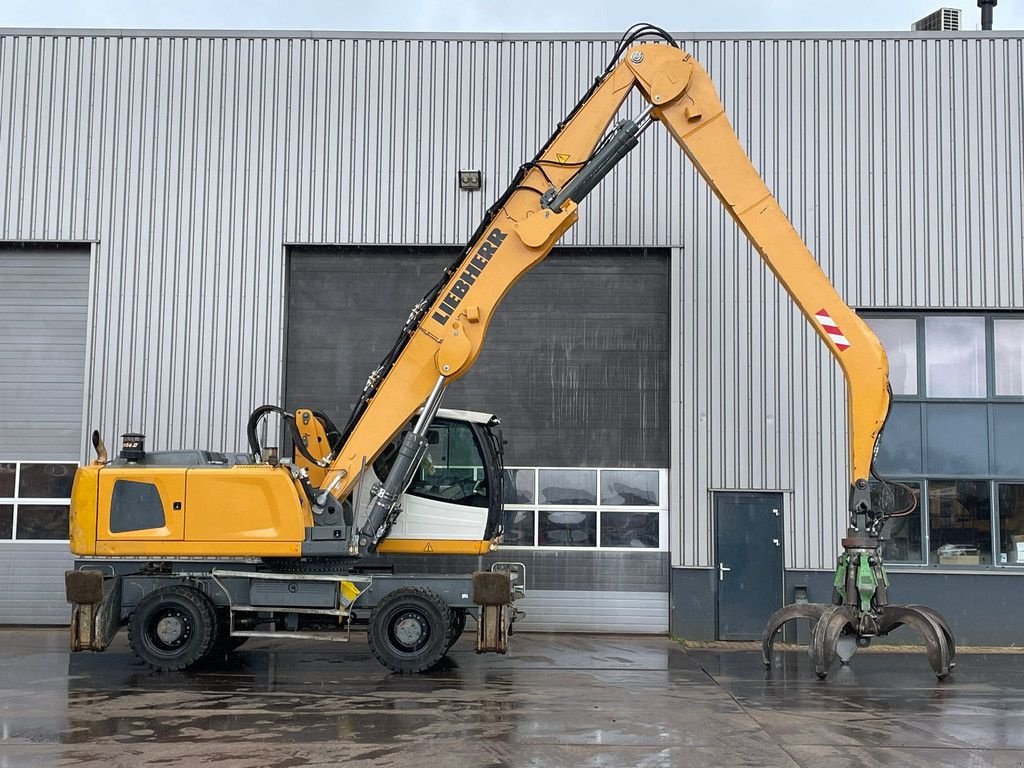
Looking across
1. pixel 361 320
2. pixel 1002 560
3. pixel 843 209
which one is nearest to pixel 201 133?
pixel 361 320

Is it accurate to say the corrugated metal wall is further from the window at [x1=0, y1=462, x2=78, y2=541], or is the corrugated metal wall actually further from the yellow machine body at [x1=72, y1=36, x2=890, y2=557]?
the yellow machine body at [x1=72, y1=36, x2=890, y2=557]

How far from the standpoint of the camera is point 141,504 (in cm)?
1223

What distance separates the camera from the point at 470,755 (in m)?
8.21

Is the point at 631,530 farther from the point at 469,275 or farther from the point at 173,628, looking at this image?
the point at 173,628

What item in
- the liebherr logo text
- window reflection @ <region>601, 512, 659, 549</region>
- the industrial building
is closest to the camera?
the liebherr logo text

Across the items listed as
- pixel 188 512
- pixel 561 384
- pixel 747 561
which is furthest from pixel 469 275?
pixel 747 561

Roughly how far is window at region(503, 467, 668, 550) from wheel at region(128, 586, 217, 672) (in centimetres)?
521

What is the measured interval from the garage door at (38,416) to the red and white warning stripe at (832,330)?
1101cm

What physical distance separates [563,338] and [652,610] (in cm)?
425

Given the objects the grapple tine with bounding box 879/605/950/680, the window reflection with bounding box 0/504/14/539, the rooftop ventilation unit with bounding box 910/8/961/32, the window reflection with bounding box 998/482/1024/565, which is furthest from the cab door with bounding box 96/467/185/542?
the rooftop ventilation unit with bounding box 910/8/961/32

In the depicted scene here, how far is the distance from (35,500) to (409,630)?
741cm

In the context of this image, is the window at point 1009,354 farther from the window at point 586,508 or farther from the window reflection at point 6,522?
the window reflection at point 6,522

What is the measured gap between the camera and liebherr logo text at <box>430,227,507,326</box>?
12.5 metres

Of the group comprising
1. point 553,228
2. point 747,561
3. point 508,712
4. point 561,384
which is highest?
point 553,228
